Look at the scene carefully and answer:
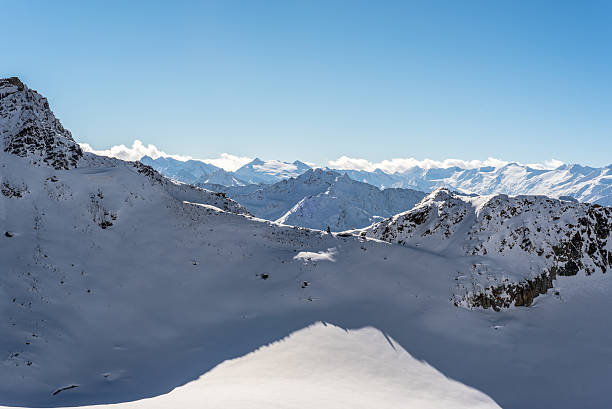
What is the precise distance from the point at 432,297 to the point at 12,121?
34.5m

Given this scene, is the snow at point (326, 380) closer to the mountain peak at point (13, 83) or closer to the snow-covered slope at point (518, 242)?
the snow-covered slope at point (518, 242)

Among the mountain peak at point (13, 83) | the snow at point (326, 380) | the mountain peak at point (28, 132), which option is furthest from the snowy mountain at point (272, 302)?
the mountain peak at point (13, 83)

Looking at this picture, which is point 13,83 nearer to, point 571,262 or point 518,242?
point 518,242

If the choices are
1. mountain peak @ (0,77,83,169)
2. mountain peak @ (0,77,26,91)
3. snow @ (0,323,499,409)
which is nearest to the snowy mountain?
snow @ (0,323,499,409)

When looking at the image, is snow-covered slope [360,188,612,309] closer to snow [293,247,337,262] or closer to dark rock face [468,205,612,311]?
dark rock face [468,205,612,311]

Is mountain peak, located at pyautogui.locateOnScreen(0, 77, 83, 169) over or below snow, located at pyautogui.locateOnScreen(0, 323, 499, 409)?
over

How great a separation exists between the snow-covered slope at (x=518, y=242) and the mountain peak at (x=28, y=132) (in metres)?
29.2

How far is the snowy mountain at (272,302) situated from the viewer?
1145 centimetres

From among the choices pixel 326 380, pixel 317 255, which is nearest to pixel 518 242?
pixel 317 255

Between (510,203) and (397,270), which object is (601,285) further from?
(397,270)

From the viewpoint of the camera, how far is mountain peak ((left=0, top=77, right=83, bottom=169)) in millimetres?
26625

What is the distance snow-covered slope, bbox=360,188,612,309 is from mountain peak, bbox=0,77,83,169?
1148 inches

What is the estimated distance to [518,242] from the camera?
22078 mm

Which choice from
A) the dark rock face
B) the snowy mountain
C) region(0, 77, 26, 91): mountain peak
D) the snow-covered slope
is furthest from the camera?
region(0, 77, 26, 91): mountain peak
